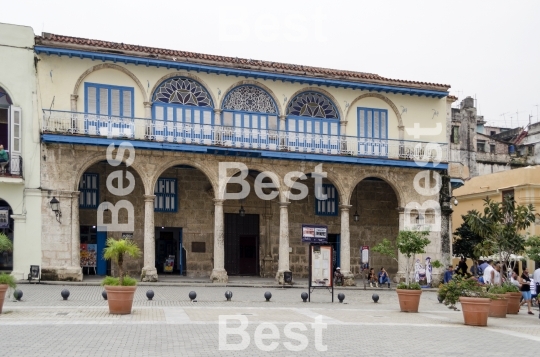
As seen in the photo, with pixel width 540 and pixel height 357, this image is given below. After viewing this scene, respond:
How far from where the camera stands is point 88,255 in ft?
88.5

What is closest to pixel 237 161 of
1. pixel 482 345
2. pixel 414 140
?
pixel 414 140

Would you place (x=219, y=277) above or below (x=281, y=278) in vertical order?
above

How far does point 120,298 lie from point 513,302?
36.0 ft

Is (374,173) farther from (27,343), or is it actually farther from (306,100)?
(27,343)

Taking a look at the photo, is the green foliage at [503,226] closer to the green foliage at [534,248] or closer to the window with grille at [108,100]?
the green foliage at [534,248]

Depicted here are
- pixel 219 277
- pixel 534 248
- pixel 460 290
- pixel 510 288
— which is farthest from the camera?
pixel 219 277

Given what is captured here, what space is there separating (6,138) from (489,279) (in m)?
16.8

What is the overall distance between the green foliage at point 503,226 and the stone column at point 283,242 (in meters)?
9.09

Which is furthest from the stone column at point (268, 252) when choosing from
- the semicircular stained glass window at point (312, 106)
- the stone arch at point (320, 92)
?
the stone arch at point (320, 92)

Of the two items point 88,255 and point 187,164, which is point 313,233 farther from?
point 88,255

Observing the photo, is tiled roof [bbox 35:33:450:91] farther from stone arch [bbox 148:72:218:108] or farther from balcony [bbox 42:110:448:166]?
balcony [bbox 42:110:448:166]

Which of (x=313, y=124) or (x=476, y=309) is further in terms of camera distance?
(x=313, y=124)

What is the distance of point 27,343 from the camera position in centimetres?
1127

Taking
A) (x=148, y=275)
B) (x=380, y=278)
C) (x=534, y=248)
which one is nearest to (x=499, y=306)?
(x=534, y=248)
